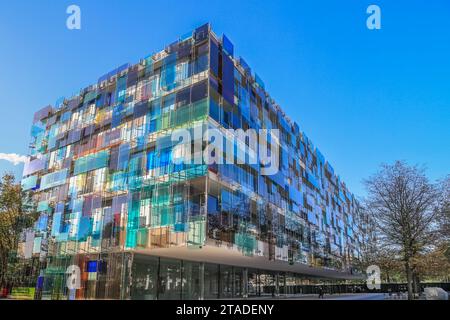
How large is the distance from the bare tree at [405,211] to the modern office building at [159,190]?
963 cm

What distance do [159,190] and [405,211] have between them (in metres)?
21.0

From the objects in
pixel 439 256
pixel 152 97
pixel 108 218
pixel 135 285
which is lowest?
pixel 135 285

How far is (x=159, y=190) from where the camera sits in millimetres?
26562

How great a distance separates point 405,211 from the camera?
30750 mm

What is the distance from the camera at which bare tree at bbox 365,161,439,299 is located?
98.7ft

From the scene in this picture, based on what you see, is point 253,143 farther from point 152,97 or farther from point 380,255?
point 380,255

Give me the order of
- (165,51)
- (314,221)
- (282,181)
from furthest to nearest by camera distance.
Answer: (314,221)
(282,181)
(165,51)

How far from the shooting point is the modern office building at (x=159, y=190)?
25844 mm

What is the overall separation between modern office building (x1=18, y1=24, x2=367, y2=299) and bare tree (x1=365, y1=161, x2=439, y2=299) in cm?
963

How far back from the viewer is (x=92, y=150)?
33.6m

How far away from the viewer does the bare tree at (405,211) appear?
30.1 meters
